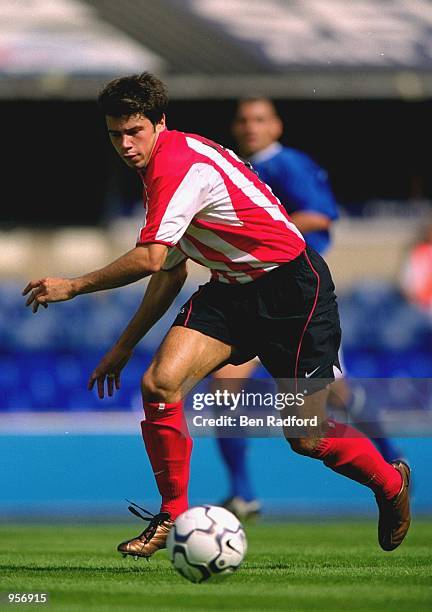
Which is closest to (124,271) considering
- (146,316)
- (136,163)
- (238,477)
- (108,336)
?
(136,163)

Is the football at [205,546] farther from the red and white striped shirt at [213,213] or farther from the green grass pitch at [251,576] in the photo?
the red and white striped shirt at [213,213]

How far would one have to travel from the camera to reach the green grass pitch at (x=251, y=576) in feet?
11.5

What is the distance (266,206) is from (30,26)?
8487 mm

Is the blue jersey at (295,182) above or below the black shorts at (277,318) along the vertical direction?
above

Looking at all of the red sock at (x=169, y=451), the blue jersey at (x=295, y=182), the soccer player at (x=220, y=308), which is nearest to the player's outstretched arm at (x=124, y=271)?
the soccer player at (x=220, y=308)

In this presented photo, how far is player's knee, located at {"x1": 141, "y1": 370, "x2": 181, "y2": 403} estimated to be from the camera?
421 centimetres

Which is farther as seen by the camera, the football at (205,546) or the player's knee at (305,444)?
the player's knee at (305,444)

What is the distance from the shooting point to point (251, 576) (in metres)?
4.07

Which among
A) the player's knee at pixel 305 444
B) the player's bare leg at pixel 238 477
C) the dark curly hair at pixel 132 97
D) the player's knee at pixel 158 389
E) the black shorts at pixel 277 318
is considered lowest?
the player's bare leg at pixel 238 477

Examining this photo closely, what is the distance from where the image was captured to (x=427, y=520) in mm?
6453

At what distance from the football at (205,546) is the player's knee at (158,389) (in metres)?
0.52

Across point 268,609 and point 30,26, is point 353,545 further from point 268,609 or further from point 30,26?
point 30,26

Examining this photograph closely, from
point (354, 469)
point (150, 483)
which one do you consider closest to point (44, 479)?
point (150, 483)

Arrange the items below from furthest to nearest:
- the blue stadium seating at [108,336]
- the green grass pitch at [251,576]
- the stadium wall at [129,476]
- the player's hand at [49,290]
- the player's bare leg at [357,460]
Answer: the blue stadium seating at [108,336] → the stadium wall at [129,476] → the player's bare leg at [357,460] → the player's hand at [49,290] → the green grass pitch at [251,576]
